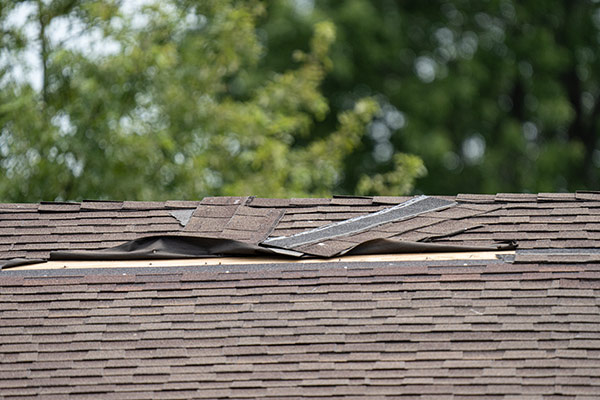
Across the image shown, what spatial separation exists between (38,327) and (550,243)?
10.4 feet

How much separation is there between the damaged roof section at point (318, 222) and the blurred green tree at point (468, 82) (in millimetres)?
13508

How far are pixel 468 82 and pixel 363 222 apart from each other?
15420 mm

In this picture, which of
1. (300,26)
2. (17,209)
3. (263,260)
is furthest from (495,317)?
(300,26)

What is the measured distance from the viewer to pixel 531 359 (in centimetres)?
514

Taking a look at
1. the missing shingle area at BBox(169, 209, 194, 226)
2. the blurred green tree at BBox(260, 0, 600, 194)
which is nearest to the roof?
the missing shingle area at BBox(169, 209, 194, 226)

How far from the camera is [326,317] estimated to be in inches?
221

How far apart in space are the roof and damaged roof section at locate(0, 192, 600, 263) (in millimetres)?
19

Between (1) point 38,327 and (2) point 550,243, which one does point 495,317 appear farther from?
(1) point 38,327

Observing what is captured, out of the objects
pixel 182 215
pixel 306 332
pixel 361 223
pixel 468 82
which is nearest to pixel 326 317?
pixel 306 332

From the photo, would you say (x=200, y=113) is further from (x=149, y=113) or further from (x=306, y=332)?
(x=306, y=332)

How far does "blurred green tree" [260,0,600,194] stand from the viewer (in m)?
21.3

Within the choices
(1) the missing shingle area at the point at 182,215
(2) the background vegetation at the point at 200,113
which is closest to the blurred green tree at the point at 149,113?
(2) the background vegetation at the point at 200,113

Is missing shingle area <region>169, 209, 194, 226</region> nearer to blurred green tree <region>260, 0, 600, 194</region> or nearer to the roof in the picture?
the roof

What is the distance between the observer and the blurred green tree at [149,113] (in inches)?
489
